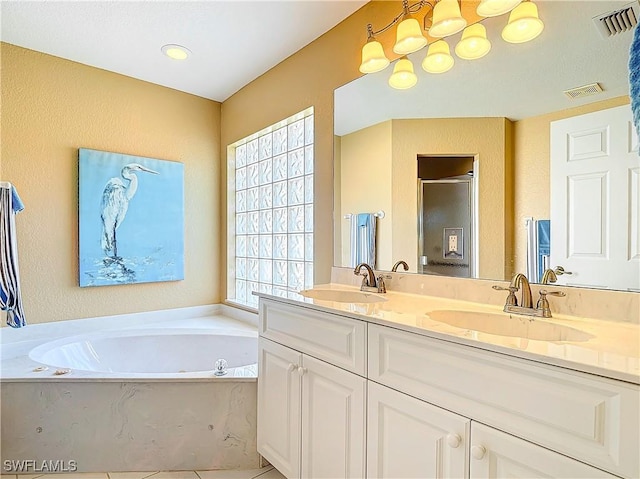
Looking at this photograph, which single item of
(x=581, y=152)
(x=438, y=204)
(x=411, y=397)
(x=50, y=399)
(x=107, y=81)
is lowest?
(x=50, y=399)

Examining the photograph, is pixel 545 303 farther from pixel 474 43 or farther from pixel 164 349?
pixel 164 349

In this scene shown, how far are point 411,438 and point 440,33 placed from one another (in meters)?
1.54

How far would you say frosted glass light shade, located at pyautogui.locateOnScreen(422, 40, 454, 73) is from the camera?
1610 millimetres

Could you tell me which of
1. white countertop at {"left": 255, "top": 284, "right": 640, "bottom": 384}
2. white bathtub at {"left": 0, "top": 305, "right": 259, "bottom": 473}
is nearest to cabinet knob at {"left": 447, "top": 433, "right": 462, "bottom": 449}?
white countertop at {"left": 255, "top": 284, "right": 640, "bottom": 384}

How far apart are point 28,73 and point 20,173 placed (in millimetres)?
657

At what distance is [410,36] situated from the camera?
163 cm

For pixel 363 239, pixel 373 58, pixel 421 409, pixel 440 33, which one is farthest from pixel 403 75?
pixel 421 409

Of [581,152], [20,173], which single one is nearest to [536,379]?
[581,152]

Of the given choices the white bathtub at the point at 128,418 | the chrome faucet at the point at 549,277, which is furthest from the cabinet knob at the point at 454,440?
the white bathtub at the point at 128,418

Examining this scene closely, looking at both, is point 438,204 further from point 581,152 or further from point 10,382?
point 10,382

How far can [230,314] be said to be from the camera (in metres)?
3.15

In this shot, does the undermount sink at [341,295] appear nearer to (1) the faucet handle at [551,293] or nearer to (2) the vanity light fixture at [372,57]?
(1) the faucet handle at [551,293]

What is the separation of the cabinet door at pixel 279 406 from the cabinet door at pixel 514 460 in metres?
0.78

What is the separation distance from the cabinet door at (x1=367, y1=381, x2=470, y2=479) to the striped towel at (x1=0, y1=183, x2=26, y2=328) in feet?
A: 6.91
